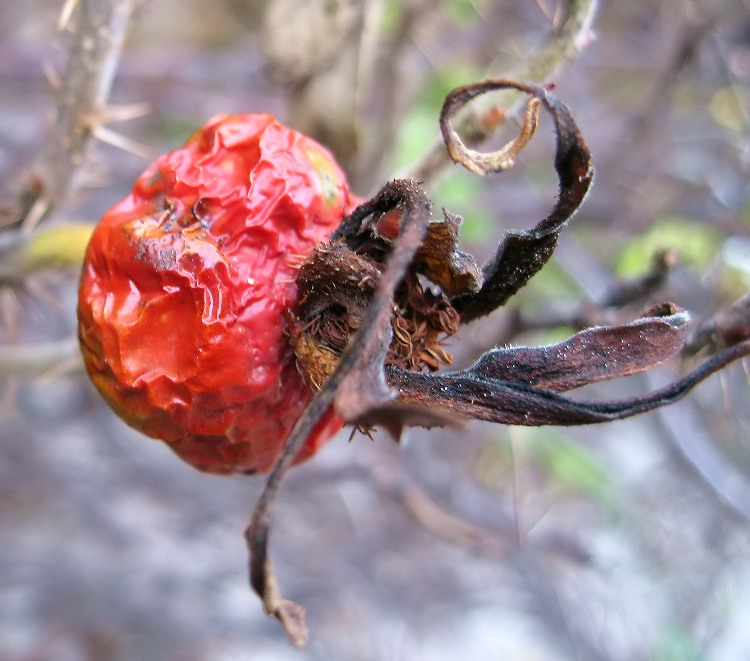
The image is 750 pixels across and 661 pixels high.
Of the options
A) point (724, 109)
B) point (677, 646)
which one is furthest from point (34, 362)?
point (724, 109)

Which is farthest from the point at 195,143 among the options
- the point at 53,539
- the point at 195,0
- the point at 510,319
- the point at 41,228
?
the point at 195,0

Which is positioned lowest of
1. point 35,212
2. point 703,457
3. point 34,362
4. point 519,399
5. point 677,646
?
point 677,646

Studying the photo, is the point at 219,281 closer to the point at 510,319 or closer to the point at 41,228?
the point at 41,228

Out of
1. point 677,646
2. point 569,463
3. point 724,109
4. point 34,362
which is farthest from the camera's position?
point 724,109

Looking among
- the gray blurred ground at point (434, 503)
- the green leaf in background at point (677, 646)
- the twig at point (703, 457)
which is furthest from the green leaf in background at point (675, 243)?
the green leaf in background at point (677, 646)

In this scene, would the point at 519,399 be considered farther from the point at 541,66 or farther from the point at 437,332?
the point at 541,66

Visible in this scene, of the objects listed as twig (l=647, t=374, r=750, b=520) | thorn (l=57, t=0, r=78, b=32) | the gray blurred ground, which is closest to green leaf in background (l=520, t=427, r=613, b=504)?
the gray blurred ground
